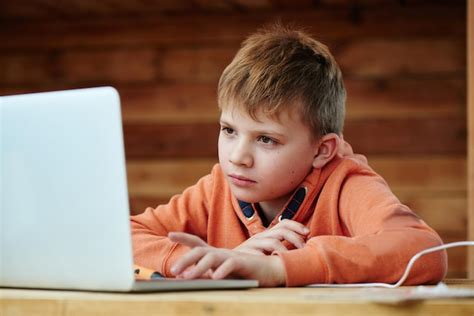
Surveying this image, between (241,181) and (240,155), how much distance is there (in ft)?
0.22

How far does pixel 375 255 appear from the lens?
3.72 ft

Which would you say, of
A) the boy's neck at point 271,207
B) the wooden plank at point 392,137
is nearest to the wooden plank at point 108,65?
the wooden plank at point 392,137

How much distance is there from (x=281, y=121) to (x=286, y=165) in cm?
8

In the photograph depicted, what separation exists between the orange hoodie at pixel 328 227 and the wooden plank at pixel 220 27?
178cm

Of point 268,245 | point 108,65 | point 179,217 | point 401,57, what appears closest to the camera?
point 268,245

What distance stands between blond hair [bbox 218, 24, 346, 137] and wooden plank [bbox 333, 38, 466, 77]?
5.63ft

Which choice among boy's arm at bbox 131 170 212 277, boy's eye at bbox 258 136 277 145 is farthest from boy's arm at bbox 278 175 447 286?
boy's arm at bbox 131 170 212 277

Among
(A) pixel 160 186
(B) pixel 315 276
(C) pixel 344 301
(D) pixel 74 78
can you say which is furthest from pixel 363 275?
(D) pixel 74 78

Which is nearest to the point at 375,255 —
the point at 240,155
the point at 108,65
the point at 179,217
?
the point at 240,155

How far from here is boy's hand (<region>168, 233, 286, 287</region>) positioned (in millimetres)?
1035

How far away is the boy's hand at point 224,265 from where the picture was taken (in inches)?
40.8

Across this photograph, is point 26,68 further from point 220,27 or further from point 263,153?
point 263,153

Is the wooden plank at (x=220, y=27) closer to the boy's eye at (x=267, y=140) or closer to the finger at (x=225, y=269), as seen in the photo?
the boy's eye at (x=267, y=140)

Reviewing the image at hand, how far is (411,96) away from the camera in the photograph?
Answer: 324 centimetres
